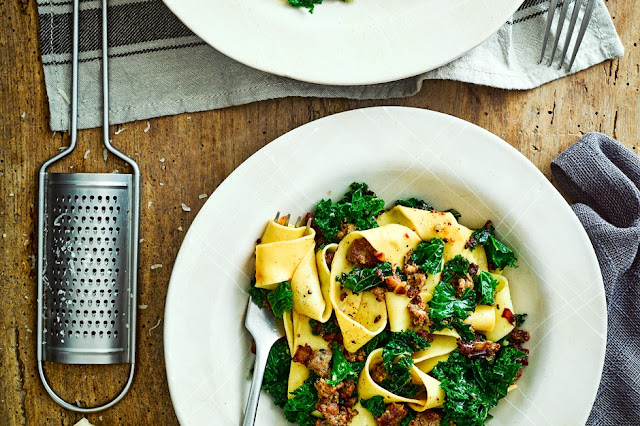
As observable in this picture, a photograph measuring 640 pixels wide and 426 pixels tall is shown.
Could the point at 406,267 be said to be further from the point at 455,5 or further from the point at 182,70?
the point at 182,70

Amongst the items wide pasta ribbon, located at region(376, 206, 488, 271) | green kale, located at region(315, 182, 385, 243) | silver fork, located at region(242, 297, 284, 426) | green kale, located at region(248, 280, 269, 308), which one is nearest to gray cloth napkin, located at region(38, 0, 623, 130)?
green kale, located at region(315, 182, 385, 243)

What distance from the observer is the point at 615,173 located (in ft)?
11.2

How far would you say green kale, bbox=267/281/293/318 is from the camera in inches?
121

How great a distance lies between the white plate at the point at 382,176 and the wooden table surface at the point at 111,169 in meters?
0.41

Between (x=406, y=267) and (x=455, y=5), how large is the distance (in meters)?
1.31

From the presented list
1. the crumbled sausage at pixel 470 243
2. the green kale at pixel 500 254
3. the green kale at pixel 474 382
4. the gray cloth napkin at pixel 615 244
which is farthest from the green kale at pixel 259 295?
the gray cloth napkin at pixel 615 244

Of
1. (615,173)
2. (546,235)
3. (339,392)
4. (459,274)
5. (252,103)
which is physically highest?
(252,103)

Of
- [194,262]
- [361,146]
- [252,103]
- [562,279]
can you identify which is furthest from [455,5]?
[194,262]

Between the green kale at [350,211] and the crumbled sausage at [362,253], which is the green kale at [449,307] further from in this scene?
the green kale at [350,211]

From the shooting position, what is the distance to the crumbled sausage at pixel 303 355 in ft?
10.3

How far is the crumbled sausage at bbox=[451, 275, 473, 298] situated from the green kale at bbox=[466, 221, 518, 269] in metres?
0.17

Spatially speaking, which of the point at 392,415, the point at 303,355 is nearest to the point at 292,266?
the point at 303,355

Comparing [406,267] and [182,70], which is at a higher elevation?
[182,70]

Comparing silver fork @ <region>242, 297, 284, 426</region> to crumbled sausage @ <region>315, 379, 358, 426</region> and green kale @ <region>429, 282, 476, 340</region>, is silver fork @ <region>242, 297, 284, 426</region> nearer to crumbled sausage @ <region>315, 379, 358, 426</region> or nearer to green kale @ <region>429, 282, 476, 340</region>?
crumbled sausage @ <region>315, 379, 358, 426</region>
